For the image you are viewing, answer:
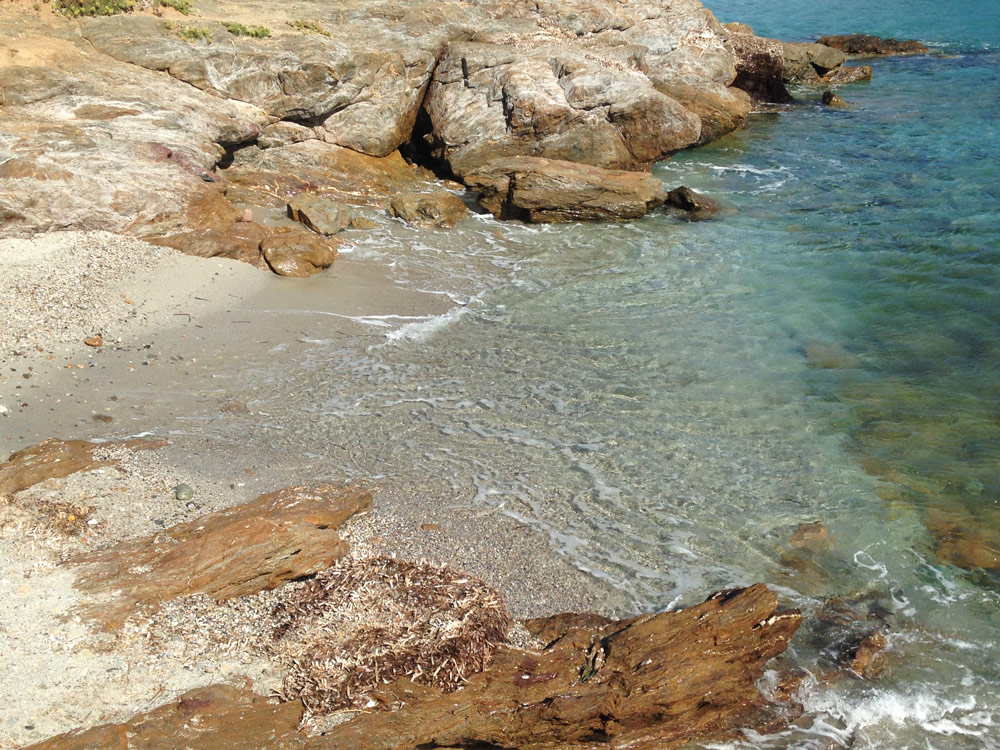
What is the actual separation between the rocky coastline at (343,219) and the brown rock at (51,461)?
0.03m

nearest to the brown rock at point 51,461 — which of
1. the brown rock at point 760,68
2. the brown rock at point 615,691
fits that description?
the brown rock at point 615,691

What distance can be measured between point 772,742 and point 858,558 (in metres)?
2.28

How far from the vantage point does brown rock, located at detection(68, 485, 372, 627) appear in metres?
5.86

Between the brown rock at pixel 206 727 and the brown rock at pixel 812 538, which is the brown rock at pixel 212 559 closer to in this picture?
the brown rock at pixel 206 727

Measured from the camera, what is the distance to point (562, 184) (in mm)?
15570

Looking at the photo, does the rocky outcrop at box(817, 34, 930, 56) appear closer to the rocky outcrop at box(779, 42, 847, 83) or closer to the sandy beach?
the rocky outcrop at box(779, 42, 847, 83)

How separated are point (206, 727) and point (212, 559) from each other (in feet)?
4.71

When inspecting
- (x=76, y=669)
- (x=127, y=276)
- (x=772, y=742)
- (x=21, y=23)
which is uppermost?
(x=21, y=23)

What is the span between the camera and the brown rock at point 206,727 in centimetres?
475

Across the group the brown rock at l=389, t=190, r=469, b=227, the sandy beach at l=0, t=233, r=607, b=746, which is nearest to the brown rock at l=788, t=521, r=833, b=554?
the sandy beach at l=0, t=233, r=607, b=746

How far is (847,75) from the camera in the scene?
2873 cm

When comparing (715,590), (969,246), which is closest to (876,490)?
(715,590)

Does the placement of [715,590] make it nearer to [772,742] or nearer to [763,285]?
[772,742]

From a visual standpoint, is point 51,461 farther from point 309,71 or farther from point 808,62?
point 808,62
